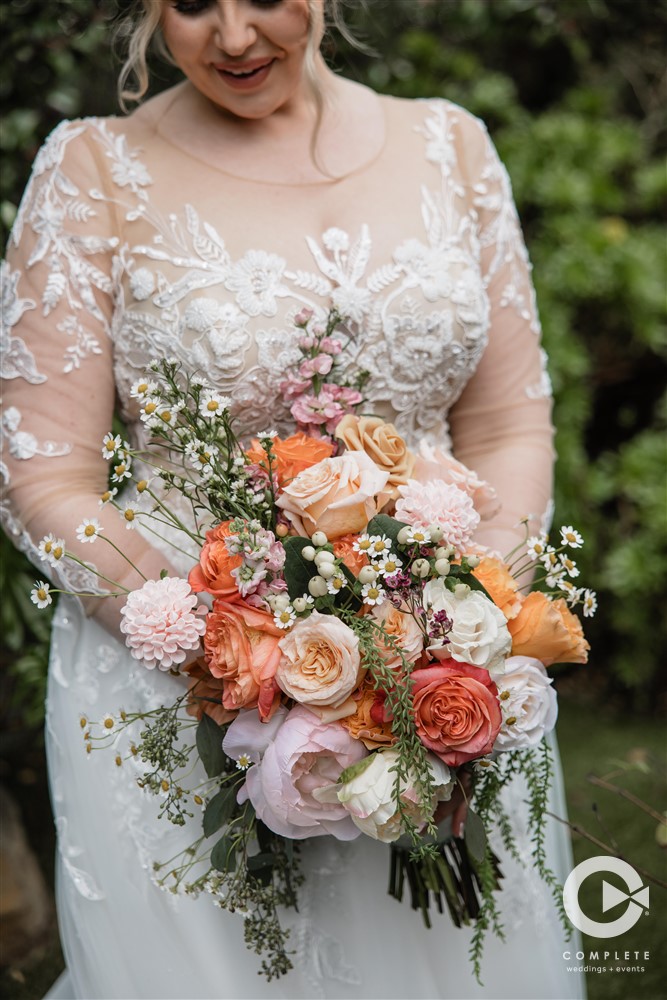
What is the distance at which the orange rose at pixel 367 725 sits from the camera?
5.19 feet

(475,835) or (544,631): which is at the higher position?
(544,631)

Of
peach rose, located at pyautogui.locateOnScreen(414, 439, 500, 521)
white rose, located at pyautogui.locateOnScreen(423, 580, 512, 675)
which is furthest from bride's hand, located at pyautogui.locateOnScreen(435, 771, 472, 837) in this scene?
peach rose, located at pyautogui.locateOnScreen(414, 439, 500, 521)

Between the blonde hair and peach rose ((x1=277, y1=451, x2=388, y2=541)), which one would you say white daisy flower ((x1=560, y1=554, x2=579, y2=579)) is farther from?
the blonde hair

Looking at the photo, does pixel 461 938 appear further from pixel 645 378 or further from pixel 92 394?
pixel 645 378

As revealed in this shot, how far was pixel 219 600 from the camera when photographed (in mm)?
1621

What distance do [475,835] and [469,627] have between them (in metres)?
0.37

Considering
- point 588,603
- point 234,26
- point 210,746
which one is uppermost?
point 234,26

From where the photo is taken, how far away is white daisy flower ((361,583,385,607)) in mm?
1525

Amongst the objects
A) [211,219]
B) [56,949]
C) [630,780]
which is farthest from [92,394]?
[630,780]

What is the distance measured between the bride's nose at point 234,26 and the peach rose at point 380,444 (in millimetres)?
713

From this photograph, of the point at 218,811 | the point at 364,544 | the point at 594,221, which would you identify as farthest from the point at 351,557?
the point at 594,221

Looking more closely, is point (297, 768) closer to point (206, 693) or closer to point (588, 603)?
point (206, 693)

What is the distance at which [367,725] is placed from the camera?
5.22 ft

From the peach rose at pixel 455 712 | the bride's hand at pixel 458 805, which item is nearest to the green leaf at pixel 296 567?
the peach rose at pixel 455 712
